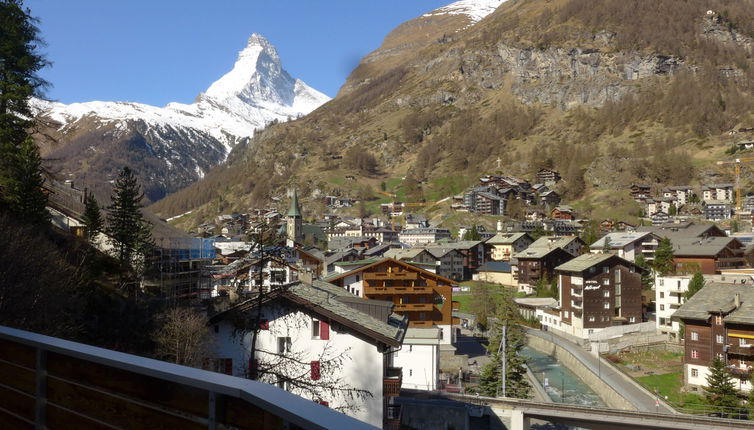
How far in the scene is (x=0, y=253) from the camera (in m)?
13.0

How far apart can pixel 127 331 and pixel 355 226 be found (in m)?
93.3

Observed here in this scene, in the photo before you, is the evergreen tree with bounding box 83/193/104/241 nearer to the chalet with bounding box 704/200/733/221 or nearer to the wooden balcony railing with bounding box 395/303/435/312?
the wooden balcony railing with bounding box 395/303/435/312

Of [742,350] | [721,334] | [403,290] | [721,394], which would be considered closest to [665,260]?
[721,334]

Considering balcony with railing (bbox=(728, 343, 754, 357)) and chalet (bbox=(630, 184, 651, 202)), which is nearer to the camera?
balcony with railing (bbox=(728, 343, 754, 357))

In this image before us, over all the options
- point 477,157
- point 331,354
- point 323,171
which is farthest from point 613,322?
point 323,171

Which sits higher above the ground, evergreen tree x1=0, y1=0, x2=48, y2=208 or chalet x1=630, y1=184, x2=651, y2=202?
chalet x1=630, y1=184, x2=651, y2=202

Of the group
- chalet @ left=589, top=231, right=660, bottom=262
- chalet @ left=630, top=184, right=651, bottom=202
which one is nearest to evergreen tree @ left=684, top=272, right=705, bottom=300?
chalet @ left=589, top=231, right=660, bottom=262

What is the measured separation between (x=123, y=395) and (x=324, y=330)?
12565 millimetres

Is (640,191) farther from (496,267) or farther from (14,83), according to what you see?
(14,83)

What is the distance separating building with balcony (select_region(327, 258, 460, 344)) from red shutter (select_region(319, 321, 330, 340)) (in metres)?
23.8

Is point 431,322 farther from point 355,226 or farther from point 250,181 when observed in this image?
point 250,181

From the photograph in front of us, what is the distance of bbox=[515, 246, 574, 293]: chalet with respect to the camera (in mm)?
64562

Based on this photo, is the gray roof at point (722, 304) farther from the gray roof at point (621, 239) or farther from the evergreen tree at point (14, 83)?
the evergreen tree at point (14, 83)

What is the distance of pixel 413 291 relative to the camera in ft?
127
